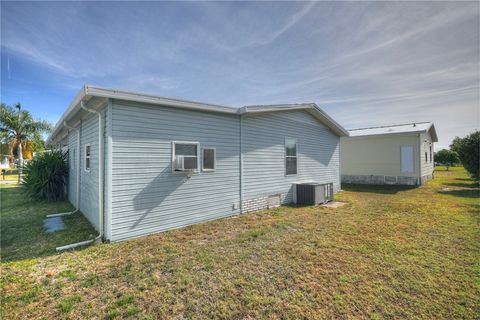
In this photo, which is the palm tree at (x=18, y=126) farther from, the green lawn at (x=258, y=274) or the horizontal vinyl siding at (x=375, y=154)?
the horizontal vinyl siding at (x=375, y=154)

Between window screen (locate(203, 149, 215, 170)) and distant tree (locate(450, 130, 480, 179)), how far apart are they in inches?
602

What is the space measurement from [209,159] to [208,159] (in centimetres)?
3

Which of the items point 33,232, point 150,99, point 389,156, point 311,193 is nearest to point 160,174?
point 150,99

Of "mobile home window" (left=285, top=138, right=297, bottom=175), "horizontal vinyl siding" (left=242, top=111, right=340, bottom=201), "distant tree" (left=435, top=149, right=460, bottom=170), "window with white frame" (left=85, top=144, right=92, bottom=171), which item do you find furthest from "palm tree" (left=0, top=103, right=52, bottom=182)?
"distant tree" (left=435, top=149, right=460, bottom=170)

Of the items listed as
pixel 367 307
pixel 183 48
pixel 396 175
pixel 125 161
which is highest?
pixel 183 48

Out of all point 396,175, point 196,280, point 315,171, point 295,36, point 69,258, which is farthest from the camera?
point 396,175

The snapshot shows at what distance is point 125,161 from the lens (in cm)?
465

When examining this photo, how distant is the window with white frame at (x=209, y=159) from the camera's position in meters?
6.00

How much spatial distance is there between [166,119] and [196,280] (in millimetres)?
3621

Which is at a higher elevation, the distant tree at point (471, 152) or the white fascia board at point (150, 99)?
the white fascia board at point (150, 99)

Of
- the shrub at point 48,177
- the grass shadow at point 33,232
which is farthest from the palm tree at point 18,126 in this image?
the grass shadow at point 33,232

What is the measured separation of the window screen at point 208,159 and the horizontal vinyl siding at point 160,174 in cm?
15

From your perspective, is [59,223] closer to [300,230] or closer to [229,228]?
[229,228]

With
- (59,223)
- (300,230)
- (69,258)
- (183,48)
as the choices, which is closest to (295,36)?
(183,48)
